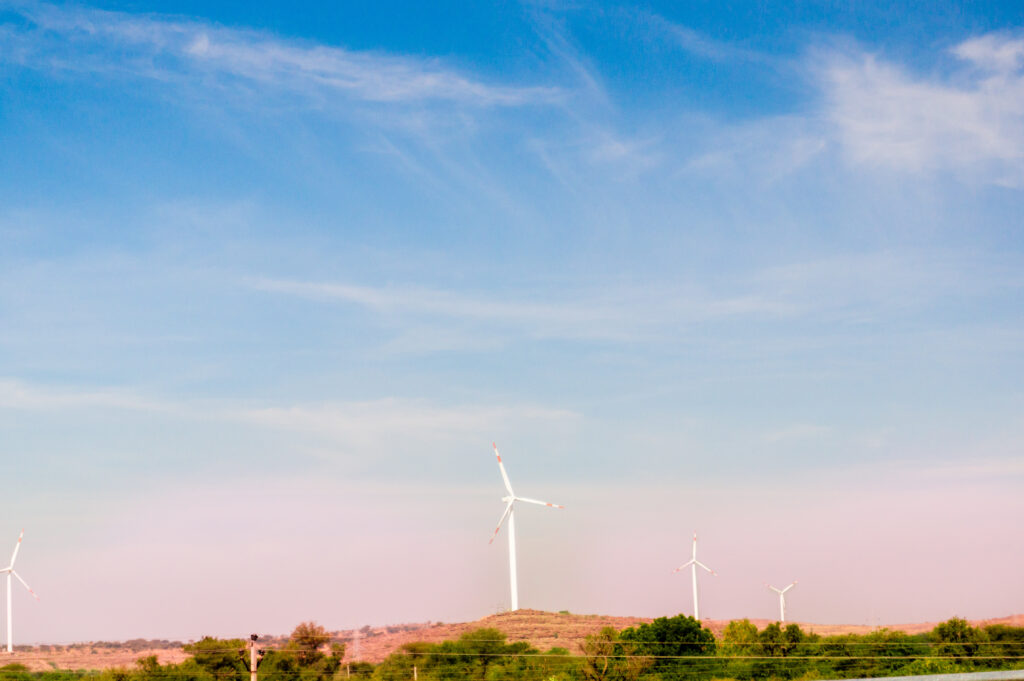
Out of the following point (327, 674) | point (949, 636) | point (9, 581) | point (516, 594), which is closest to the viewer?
point (516, 594)

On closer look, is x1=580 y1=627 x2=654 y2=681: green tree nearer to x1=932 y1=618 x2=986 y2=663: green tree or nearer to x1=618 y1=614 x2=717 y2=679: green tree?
x1=618 y1=614 x2=717 y2=679: green tree

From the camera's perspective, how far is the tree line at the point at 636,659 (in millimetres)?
170750

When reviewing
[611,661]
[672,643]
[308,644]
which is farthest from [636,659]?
[308,644]

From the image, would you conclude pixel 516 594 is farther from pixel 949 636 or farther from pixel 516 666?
pixel 949 636

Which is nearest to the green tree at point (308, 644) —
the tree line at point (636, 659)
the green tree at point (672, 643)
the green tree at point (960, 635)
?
the tree line at point (636, 659)

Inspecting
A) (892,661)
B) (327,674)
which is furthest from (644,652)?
(327,674)

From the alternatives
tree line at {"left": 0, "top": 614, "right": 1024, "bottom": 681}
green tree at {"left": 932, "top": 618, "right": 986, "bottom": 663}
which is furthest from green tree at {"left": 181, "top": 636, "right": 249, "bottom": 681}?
green tree at {"left": 932, "top": 618, "right": 986, "bottom": 663}

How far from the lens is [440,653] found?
192m

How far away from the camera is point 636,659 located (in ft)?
575

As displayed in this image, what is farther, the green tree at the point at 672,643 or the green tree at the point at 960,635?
the green tree at the point at 960,635

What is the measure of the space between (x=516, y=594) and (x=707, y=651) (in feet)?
157

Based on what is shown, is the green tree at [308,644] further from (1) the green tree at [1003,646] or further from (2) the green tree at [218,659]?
(1) the green tree at [1003,646]

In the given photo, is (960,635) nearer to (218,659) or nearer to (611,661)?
(611,661)

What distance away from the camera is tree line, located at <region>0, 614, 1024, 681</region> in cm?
17075
